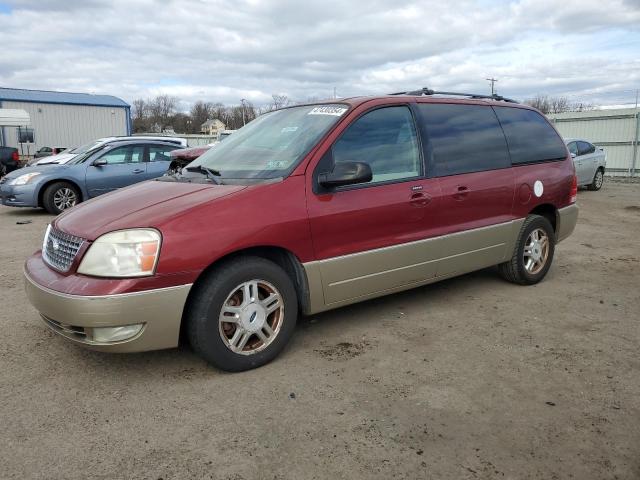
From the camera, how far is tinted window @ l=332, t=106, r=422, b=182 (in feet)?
12.8

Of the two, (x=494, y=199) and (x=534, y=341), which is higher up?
(x=494, y=199)

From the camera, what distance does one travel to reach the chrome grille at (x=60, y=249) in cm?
321

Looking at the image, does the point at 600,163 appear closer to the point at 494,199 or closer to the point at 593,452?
the point at 494,199

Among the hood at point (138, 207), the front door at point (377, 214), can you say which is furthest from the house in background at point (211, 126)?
the hood at point (138, 207)

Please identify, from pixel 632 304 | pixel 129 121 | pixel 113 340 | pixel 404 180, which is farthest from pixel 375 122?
pixel 129 121

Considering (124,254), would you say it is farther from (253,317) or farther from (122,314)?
(253,317)

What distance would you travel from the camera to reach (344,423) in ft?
9.34

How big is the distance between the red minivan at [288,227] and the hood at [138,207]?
0.04 feet

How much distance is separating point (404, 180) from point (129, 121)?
37.6 metres

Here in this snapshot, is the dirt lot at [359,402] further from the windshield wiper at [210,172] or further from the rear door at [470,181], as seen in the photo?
the windshield wiper at [210,172]

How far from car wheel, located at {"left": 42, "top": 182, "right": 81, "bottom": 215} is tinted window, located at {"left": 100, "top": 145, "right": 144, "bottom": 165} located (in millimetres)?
907

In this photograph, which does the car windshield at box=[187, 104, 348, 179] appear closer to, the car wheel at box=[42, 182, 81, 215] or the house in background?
the car wheel at box=[42, 182, 81, 215]

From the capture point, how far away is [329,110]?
407 cm

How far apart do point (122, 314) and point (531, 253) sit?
13.3ft
